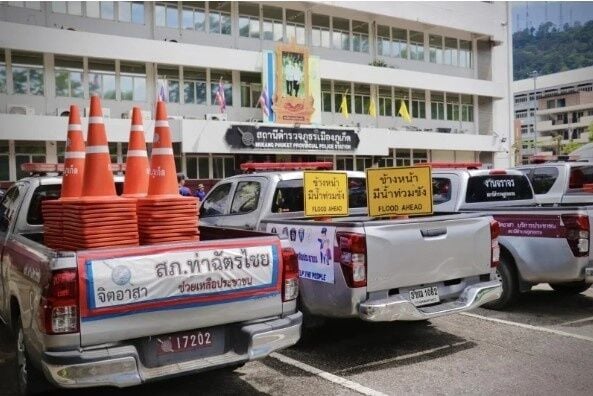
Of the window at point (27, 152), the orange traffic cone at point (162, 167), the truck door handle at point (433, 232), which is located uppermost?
the window at point (27, 152)

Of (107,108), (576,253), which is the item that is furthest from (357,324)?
(107,108)

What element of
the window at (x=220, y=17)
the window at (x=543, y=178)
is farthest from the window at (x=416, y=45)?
the window at (x=543, y=178)

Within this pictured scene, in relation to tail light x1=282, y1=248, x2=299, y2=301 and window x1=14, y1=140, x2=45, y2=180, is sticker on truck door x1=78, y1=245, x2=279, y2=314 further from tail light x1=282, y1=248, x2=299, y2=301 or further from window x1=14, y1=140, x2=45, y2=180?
window x1=14, y1=140, x2=45, y2=180

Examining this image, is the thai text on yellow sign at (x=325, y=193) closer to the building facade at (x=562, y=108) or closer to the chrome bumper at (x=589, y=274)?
the chrome bumper at (x=589, y=274)

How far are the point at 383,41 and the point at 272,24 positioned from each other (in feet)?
26.7

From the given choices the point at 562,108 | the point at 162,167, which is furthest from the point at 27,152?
the point at 562,108

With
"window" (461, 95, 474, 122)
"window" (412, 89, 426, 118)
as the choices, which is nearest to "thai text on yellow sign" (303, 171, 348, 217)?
"window" (412, 89, 426, 118)

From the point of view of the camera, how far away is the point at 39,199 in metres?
5.98

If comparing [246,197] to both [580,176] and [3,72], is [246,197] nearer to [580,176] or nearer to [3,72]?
[580,176]

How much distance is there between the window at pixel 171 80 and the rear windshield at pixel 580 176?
67.9 ft

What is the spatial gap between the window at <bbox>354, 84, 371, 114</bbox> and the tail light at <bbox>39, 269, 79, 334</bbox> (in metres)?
32.0

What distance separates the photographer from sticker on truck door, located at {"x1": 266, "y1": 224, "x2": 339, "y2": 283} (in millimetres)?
5121

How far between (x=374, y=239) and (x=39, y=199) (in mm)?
3474

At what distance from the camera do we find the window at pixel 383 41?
119 feet
